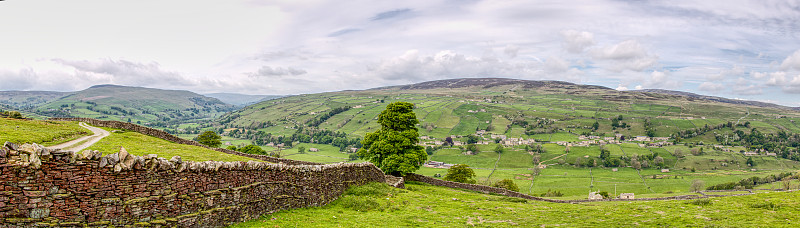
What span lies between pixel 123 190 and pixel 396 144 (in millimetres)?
24336

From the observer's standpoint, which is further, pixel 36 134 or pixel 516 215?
pixel 36 134

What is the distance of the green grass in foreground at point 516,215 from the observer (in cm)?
1245

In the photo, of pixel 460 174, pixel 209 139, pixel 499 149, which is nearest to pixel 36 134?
pixel 209 139

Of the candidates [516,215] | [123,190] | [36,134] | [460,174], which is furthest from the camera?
[460,174]

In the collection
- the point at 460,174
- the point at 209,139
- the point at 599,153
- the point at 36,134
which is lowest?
the point at 599,153

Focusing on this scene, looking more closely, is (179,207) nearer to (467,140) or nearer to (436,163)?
(436,163)

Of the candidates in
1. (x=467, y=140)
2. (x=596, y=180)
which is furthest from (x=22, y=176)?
(x=467, y=140)

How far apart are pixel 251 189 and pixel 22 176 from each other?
5589 mm

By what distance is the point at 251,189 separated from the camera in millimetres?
11641

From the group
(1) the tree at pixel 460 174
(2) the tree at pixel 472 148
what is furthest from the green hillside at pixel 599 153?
(1) the tree at pixel 460 174

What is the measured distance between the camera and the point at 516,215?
16.3 m

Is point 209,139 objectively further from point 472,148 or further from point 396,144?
point 472,148

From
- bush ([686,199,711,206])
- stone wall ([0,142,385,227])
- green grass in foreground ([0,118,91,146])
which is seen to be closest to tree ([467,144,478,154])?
bush ([686,199,711,206])

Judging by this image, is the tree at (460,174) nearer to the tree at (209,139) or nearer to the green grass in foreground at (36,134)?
the green grass in foreground at (36,134)
